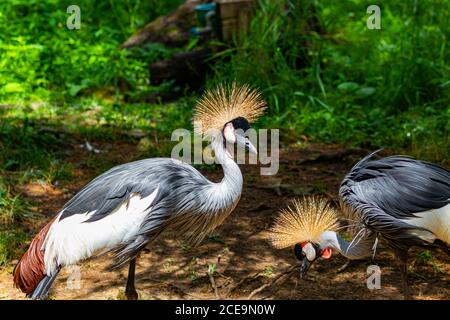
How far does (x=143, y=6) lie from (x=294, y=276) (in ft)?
15.7

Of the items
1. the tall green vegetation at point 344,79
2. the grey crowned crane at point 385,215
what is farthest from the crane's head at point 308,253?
the tall green vegetation at point 344,79

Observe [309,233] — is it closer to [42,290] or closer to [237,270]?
[237,270]

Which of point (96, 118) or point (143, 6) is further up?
point (143, 6)

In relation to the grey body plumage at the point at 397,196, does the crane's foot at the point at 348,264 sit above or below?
below

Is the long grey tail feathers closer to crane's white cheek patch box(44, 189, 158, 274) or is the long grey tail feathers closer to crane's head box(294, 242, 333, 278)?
crane's white cheek patch box(44, 189, 158, 274)

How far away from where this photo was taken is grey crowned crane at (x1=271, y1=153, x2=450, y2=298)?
3158mm

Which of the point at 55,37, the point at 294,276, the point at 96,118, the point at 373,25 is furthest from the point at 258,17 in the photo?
the point at 294,276

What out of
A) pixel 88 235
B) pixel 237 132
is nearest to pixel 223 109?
pixel 237 132

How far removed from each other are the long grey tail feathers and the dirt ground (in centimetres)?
32

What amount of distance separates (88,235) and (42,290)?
29 centimetres

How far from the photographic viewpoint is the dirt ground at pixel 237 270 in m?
3.45

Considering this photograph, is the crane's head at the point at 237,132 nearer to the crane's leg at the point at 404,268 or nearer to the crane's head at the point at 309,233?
the crane's head at the point at 309,233

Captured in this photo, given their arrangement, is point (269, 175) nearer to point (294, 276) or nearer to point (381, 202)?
point (294, 276)

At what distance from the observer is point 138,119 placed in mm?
5824
